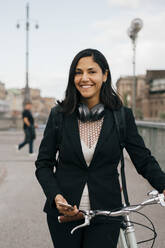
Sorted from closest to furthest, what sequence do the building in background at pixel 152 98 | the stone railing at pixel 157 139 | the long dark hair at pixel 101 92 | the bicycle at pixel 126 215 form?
the bicycle at pixel 126 215 < the long dark hair at pixel 101 92 < the stone railing at pixel 157 139 < the building in background at pixel 152 98

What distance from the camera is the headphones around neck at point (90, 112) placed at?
7.63 ft

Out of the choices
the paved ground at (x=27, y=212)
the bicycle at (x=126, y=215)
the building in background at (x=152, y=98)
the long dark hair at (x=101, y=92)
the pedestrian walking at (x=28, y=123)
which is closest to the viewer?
the bicycle at (x=126, y=215)

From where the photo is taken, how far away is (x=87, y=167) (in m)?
2.26

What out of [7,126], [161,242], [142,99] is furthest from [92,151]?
[142,99]

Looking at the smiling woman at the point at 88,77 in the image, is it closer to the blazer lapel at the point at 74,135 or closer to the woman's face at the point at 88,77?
the woman's face at the point at 88,77

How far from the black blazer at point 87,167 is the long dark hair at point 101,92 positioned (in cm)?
5

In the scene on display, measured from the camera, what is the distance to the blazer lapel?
7.37 ft

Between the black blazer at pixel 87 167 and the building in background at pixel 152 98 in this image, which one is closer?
the black blazer at pixel 87 167

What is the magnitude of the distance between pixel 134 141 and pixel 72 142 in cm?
37

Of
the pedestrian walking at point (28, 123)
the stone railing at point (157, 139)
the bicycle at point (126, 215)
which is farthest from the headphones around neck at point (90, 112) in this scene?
the pedestrian walking at point (28, 123)

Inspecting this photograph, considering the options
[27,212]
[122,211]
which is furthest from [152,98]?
[122,211]

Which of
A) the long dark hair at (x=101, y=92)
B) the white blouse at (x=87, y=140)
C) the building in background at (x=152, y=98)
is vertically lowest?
the building in background at (x=152, y=98)

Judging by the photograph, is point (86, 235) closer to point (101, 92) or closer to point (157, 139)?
point (101, 92)

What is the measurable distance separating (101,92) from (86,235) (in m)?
0.82
